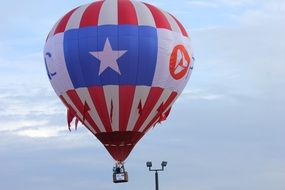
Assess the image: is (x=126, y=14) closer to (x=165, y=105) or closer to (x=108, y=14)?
(x=108, y=14)

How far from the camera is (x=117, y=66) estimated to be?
64.4 m

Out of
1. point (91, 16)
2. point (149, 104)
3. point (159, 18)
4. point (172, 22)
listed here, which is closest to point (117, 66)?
point (149, 104)

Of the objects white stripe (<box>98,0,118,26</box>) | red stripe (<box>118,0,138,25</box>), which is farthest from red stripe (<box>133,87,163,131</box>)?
white stripe (<box>98,0,118,26</box>)

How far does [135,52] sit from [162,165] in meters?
6.25

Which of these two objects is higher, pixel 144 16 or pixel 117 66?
pixel 144 16

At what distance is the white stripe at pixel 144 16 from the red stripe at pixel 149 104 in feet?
10.2

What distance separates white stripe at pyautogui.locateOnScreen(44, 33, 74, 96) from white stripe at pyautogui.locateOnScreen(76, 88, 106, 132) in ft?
1.87

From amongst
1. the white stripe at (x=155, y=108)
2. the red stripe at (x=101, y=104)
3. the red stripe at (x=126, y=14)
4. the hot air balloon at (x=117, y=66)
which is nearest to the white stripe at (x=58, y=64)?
the hot air balloon at (x=117, y=66)

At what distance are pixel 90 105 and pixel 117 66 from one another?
7.76 ft

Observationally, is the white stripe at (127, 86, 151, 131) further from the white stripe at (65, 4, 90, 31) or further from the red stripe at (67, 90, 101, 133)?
the white stripe at (65, 4, 90, 31)

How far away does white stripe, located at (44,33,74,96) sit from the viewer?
A: 65.1m

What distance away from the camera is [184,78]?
6675cm

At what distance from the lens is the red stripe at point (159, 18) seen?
6538 cm

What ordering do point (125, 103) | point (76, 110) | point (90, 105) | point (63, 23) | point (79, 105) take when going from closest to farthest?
point (125, 103) < point (90, 105) < point (79, 105) < point (63, 23) < point (76, 110)
